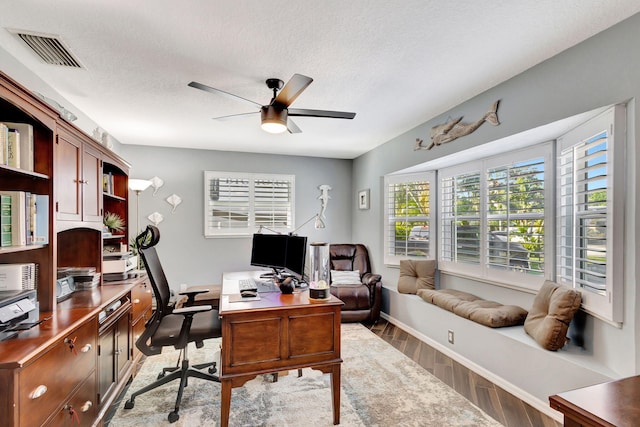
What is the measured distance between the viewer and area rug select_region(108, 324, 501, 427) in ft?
7.38

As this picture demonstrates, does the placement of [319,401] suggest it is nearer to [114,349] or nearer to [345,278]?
[114,349]

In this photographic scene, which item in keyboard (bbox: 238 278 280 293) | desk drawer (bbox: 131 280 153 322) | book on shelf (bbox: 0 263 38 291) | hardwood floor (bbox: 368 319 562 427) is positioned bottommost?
hardwood floor (bbox: 368 319 562 427)

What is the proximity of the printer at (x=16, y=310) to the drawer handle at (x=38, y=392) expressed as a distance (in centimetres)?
29

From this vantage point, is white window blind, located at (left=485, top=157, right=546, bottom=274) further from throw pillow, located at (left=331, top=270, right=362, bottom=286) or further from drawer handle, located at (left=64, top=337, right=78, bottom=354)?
drawer handle, located at (left=64, top=337, right=78, bottom=354)

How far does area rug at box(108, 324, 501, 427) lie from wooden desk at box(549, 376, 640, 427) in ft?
4.47

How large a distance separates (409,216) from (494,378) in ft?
7.64

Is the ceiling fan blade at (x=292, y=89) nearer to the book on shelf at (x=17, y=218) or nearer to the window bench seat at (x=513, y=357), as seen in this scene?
the book on shelf at (x=17, y=218)

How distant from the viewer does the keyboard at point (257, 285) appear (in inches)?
105

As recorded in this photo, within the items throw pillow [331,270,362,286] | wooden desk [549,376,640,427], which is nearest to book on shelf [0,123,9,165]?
wooden desk [549,376,640,427]

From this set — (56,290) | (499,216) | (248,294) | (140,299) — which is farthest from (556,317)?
(140,299)

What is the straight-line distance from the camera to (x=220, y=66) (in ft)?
8.04

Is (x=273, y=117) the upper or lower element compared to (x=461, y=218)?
upper

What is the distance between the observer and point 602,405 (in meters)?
1.03

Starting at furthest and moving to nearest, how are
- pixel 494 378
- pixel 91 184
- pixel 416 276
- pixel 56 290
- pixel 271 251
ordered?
pixel 416 276 → pixel 271 251 → pixel 494 378 → pixel 91 184 → pixel 56 290
